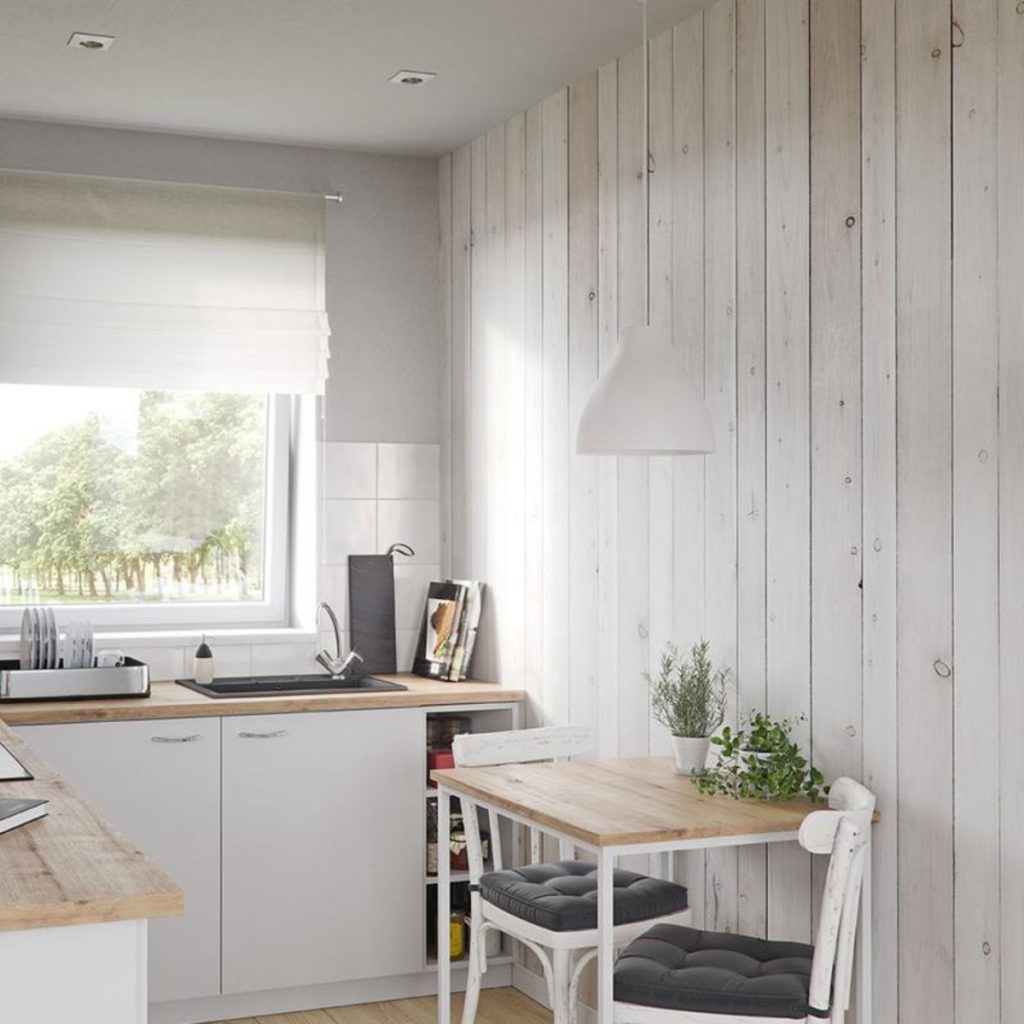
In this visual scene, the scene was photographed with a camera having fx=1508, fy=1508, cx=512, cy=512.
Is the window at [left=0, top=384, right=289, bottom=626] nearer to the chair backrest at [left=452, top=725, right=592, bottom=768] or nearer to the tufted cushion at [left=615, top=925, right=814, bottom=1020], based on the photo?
the chair backrest at [left=452, top=725, right=592, bottom=768]

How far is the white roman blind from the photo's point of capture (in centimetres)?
464

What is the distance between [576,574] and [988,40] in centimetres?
194

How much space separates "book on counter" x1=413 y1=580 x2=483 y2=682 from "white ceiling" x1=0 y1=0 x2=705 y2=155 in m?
1.46

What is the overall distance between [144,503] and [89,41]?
5.37 ft

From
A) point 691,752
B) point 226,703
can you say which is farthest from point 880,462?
point 226,703

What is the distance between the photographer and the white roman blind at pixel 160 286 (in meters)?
4.64

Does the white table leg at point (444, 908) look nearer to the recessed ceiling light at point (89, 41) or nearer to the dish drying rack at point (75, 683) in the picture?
the dish drying rack at point (75, 683)

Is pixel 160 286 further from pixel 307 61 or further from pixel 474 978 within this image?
pixel 474 978

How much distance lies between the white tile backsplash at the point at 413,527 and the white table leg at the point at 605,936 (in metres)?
Result: 2.35

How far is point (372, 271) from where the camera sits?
5.07 meters

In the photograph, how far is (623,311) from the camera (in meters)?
3.96

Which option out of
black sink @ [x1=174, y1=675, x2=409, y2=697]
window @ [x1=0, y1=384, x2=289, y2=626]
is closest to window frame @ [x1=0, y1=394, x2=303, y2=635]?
window @ [x1=0, y1=384, x2=289, y2=626]

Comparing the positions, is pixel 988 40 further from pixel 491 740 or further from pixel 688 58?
pixel 491 740

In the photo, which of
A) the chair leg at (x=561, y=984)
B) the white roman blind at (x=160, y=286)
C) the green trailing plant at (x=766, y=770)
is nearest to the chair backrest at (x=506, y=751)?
Answer: the chair leg at (x=561, y=984)
